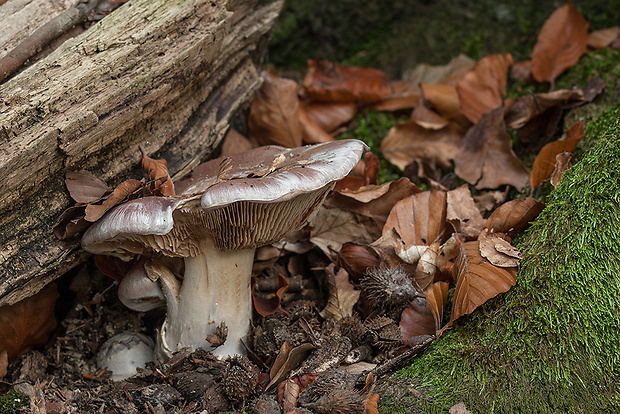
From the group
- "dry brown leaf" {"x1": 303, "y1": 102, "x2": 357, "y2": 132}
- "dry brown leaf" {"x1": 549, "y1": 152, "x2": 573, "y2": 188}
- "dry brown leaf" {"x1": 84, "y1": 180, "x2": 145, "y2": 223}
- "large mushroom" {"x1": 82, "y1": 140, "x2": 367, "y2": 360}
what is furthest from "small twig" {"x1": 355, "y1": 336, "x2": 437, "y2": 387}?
"dry brown leaf" {"x1": 303, "y1": 102, "x2": 357, "y2": 132}

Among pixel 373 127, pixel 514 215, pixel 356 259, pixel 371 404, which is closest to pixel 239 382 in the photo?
pixel 371 404

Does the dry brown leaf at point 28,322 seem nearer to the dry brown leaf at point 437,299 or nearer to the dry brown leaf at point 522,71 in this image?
the dry brown leaf at point 437,299

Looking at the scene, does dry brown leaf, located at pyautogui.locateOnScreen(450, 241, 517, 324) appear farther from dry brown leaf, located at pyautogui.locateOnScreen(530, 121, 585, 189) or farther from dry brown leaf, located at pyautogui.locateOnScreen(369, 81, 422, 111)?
dry brown leaf, located at pyautogui.locateOnScreen(369, 81, 422, 111)

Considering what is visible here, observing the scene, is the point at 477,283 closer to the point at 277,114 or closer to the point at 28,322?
the point at 277,114

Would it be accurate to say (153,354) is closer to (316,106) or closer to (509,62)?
(316,106)

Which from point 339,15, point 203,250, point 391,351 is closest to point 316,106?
point 339,15

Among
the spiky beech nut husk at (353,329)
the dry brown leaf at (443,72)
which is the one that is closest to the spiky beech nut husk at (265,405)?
the spiky beech nut husk at (353,329)
